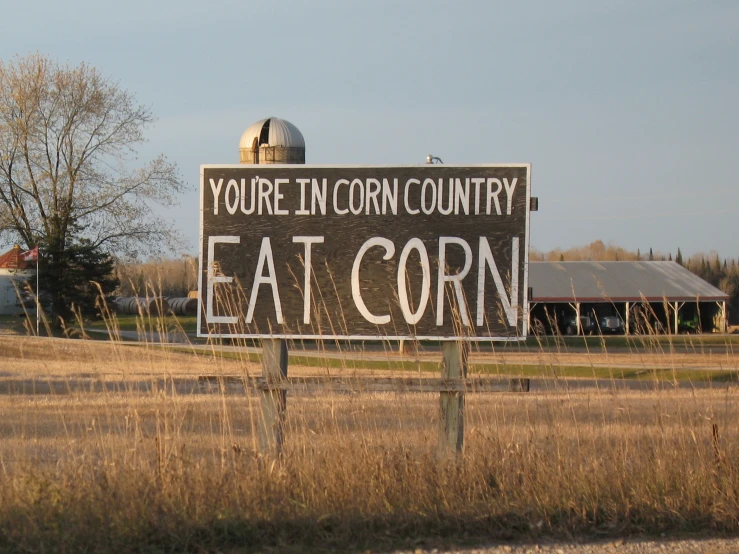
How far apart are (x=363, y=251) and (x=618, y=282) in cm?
5531

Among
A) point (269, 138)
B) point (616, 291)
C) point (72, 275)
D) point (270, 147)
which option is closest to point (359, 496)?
point (270, 147)

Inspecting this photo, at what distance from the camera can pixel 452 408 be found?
6.50 m

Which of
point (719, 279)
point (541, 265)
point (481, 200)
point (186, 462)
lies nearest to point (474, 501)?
point (186, 462)

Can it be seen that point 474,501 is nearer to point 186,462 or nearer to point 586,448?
point 586,448

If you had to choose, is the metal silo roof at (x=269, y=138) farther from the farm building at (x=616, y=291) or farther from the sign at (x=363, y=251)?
the farm building at (x=616, y=291)

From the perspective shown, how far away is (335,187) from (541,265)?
5964 centimetres

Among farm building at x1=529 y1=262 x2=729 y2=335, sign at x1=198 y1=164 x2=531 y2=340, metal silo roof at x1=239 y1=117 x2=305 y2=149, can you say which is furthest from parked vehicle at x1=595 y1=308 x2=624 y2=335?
sign at x1=198 y1=164 x2=531 y2=340

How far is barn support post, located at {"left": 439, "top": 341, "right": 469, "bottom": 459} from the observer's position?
21.1 feet

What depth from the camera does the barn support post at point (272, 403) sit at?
6.36 meters

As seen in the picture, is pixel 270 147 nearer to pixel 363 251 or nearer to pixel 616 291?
pixel 363 251

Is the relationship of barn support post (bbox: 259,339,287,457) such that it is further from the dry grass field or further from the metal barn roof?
the metal barn roof

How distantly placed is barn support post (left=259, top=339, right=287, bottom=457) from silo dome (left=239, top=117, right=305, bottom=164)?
5.11ft

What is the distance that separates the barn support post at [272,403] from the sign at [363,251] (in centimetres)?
20

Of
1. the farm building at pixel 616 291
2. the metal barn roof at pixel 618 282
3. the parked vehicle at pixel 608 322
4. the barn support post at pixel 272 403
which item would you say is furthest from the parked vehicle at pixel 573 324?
the barn support post at pixel 272 403
